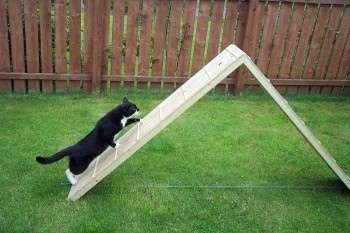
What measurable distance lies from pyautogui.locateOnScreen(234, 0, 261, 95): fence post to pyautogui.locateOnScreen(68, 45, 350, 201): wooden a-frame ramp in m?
2.82

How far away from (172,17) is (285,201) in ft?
12.3

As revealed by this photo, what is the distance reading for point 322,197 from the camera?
3.99 meters

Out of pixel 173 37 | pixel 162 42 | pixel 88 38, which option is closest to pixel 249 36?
pixel 173 37

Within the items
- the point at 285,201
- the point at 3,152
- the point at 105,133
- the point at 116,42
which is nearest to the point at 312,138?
the point at 285,201

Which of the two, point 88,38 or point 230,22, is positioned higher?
point 230,22

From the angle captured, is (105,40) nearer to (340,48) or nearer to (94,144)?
(94,144)

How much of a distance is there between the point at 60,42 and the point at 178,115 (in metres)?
3.54

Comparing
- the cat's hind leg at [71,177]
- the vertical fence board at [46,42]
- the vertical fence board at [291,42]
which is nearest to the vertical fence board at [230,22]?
the vertical fence board at [291,42]

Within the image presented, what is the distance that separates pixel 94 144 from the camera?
11.5 ft

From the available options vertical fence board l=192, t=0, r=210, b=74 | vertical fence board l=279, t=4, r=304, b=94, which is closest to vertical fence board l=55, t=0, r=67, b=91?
vertical fence board l=192, t=0, r=210, b=74

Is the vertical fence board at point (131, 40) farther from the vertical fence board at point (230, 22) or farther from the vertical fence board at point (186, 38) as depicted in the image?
the vertical fence board at point (230, 22)

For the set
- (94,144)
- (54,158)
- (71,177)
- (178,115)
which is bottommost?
(71,177)

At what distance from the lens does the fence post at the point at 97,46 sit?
591 centimetres

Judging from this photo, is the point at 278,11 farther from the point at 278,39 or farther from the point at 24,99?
the point at 24,99
